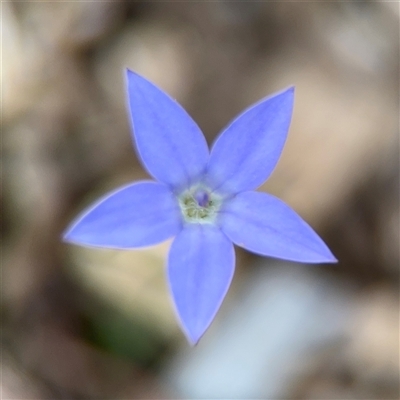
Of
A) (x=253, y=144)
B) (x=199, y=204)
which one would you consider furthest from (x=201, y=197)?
(x=253, y=144)

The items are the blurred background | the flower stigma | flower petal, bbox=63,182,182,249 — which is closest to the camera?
flower petal, bbox=63,182,182,249

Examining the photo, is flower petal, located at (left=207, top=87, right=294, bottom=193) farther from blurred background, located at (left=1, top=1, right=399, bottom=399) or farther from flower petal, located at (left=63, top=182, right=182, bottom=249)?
blurred background, located at (left=1, top=1, right=399, bottom=399)

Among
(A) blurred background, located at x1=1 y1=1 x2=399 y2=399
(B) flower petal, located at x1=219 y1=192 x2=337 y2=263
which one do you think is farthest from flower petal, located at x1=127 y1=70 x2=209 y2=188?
(A) blurred background, located at x1=1 y1=1 x2=399 y2=399

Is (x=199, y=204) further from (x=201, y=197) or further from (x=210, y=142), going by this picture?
(x=210, y=142)

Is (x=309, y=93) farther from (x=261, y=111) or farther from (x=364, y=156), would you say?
(x=261, y=111)

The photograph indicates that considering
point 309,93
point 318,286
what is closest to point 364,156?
point 309,93

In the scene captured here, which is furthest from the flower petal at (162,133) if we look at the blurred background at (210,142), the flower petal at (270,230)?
the blurred background at (210,142)
